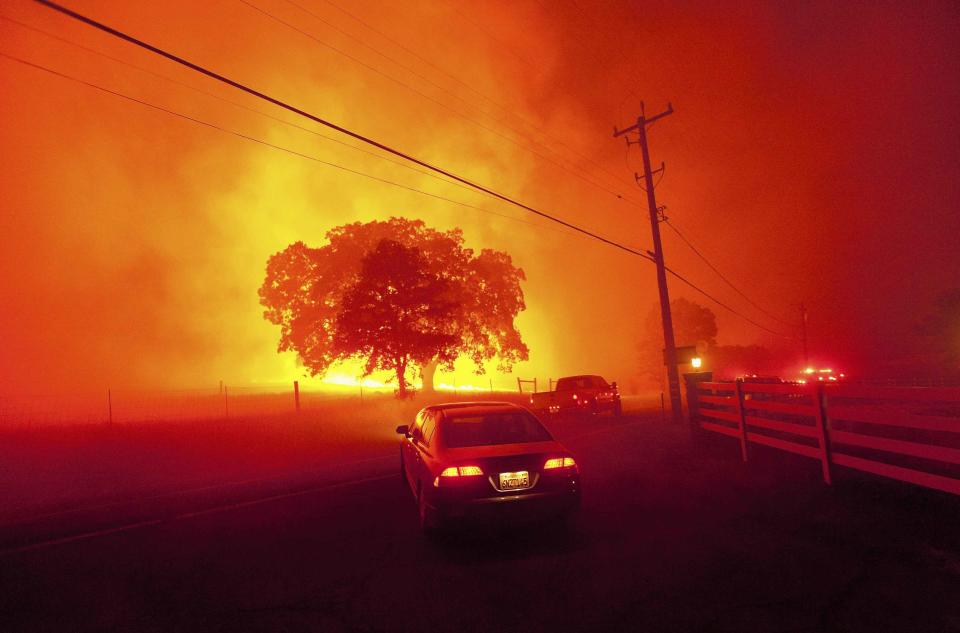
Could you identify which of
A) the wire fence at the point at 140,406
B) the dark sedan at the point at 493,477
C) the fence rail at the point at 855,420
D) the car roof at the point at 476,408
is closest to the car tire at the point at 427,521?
the dark sedan at the point at 493,477

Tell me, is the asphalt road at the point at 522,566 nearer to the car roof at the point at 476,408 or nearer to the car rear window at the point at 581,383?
the car roof at the point at 476,408

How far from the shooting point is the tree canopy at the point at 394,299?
2253 cm

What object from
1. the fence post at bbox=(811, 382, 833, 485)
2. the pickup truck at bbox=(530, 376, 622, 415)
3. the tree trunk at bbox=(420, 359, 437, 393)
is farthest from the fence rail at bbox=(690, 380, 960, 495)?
the tree trunk at bbox=(420, 359, 437, 393)

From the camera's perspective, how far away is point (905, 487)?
23.5 ft

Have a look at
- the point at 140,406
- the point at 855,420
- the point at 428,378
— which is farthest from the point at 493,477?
the point at 428,378

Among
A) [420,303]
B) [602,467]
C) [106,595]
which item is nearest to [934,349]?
[420,303]

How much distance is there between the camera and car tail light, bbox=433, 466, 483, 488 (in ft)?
18.2

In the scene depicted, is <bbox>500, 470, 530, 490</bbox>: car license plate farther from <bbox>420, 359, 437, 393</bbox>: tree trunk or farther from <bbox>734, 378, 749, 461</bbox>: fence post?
<bbox>420, 359, 437, 393</bbox>: tree trunk

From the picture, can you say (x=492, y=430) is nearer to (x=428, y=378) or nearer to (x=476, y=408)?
(x=476, y=408)

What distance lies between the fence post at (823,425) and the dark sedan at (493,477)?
4.50 metres

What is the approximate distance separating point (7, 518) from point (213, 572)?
6797 millimetres

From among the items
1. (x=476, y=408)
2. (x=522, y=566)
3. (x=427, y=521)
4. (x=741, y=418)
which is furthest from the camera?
(x=741, y=418)

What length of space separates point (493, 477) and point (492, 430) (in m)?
1.11

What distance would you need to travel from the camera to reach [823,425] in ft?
26.1
